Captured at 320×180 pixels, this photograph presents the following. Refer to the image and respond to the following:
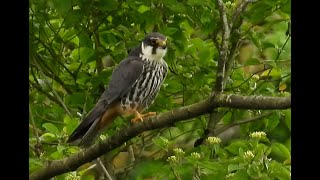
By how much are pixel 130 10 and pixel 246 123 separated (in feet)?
3.25

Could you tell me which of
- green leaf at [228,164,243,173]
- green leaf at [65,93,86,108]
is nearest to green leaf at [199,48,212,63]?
green leaf at [65,93,86,108]

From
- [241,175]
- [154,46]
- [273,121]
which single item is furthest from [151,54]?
[241,175]

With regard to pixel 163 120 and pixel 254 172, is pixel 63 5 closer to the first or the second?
pixel 163 120

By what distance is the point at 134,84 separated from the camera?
3766 mm

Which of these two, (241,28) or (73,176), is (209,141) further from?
(241,28)

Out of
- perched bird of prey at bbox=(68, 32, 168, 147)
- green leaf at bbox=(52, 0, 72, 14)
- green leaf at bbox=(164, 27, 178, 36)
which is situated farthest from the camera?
green leaf at bbox=(164, 27, 178, 36)

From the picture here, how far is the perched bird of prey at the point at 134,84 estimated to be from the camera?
362 cm

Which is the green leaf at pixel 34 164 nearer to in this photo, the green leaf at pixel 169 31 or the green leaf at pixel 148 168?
the green leaf at pixel 148 168

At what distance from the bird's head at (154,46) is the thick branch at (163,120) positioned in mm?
688

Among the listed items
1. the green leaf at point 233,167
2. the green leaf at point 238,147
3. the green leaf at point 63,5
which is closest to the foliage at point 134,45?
the green leaf at point 63,5

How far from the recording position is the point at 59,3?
353 cm

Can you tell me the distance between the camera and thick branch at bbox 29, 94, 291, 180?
263cm

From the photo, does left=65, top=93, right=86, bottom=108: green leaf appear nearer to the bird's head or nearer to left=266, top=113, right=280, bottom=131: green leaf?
the bird's head
